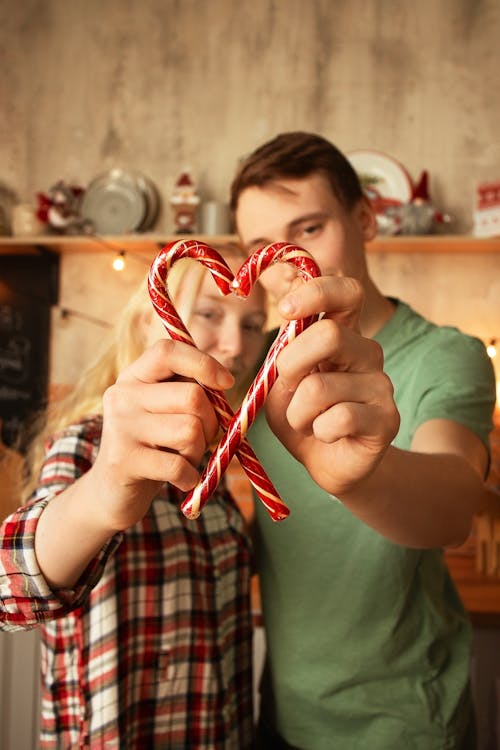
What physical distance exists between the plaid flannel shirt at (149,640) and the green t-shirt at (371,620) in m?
0.10

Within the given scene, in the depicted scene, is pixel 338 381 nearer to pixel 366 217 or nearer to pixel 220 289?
pixel 220 289

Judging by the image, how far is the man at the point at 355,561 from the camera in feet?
3.62

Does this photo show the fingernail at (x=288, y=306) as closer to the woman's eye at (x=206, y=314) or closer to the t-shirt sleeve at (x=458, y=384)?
the t-shirt sleeve at (x=458, y=384)

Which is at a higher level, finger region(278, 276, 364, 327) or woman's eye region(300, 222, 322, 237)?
woman's eye region(300, 222, 322, 237)

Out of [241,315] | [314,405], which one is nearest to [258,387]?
[314,405]

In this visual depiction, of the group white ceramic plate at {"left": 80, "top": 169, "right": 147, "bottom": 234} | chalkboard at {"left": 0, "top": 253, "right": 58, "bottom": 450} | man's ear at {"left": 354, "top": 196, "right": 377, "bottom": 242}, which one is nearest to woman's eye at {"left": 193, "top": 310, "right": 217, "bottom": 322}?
man's ear at {"left": 354, "top": 196, "right": 377, "bottom": 242}

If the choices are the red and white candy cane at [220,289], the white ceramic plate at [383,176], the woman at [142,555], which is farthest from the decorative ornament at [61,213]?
the red and white candy cane at [220,289]

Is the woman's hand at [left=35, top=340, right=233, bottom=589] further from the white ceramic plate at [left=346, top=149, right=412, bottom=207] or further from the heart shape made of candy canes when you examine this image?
the white ceramic plate at [left=346, top=149, right=412, bottom=207]

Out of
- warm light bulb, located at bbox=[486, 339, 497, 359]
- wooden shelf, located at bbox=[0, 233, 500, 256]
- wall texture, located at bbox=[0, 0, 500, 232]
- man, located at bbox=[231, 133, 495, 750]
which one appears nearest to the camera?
man, located at bbox=[231, 133, 495, 750]

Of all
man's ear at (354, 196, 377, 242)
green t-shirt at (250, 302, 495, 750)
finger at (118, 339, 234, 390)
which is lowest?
green t-shirt at (250, 302, 495, 750)

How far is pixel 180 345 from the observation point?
63 centimetres

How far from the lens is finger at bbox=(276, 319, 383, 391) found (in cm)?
59

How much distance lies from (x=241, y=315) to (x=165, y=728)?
70 cm

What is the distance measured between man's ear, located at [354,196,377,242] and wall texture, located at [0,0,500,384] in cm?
150
